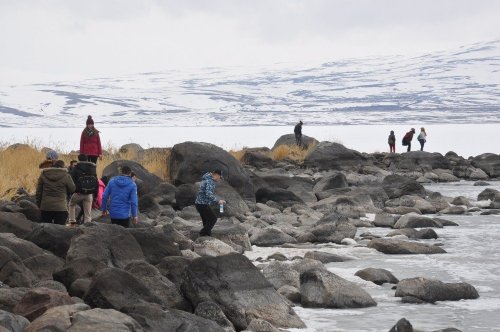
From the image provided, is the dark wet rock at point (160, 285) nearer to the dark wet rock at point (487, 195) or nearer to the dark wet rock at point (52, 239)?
the dark wet rock at point (52, 239)

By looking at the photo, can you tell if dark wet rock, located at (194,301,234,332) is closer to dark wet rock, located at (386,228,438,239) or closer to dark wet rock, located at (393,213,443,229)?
dark wet rock, located at (386,228,438,239)

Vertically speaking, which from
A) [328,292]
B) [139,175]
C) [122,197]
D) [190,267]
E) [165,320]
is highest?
[122,197]

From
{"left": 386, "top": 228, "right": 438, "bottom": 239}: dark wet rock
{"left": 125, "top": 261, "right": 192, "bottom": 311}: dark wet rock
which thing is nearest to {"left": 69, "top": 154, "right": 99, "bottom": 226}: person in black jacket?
{"left": 125, "top": 261, "right": 192, "bottom": 311}: dark wet rock

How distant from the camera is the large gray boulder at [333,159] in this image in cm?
4136

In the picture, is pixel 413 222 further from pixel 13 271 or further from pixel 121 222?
pixel 13 271

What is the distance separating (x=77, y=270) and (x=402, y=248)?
7720 millimetres

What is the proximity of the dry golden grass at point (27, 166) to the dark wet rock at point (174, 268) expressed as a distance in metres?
8.65

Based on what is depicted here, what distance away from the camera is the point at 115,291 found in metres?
10.2

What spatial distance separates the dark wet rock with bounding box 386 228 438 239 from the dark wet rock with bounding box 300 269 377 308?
7.52 m

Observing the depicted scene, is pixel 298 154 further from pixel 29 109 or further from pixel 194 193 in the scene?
pixel 29 109

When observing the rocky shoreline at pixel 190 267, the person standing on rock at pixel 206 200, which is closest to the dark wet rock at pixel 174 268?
the rocky shoreline at pixel 190 267

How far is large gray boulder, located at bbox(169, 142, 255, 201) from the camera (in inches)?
1056

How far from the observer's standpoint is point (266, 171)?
3859 cm

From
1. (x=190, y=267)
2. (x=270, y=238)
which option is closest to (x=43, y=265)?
(x=190, y=267)
